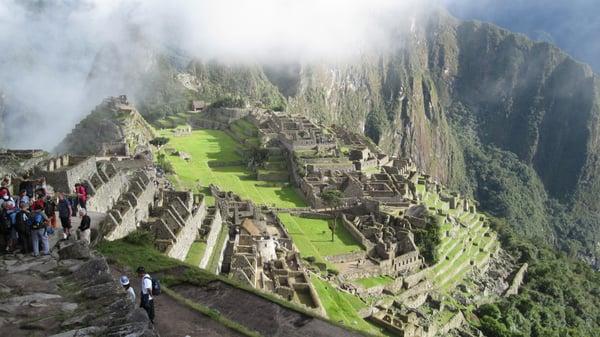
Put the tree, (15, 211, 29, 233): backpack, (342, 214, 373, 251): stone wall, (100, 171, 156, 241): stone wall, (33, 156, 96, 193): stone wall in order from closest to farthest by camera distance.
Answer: (15, 211, 29, 233): backpack, (100, 171, 156, 241): stone wall, (33, 156, 96, 193): stone wall, (342, 214, 373, 251): stone wall, the tree

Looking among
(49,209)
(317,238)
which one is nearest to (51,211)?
(49,209)

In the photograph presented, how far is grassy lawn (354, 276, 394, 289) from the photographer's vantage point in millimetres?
38381

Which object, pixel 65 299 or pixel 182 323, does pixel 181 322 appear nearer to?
pixel 182 323

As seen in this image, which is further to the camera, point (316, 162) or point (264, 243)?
point (316, 162)

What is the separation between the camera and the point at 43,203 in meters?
14.8

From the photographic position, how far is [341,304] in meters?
31.5

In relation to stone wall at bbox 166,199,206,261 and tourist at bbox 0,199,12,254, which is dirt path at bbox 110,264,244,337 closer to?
tourist at bbox 0,199,12,254

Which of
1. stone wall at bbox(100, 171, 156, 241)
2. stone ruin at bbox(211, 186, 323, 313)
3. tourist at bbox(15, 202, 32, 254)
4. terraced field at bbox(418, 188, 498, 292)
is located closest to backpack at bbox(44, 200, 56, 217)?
tourist at bbox(15, 202, 32, 254)

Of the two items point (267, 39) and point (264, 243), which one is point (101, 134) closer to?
point (264, 243)

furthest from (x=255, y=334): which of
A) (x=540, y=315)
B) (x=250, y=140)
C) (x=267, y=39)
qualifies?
(x=267, y=39)

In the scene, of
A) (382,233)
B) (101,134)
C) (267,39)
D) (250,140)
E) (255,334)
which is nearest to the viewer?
(255,334)

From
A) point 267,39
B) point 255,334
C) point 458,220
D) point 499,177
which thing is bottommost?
point 499,177

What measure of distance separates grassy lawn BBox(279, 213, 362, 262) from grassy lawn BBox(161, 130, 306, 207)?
164 inches

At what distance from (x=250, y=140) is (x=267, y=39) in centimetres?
13153
